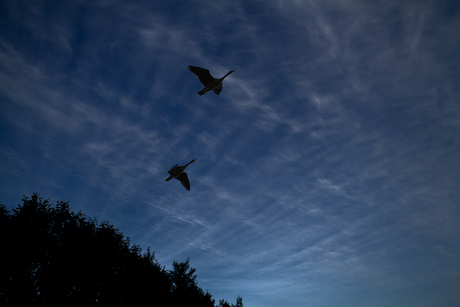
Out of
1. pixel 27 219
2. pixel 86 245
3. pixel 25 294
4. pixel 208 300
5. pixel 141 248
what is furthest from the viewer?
pixel 208 300

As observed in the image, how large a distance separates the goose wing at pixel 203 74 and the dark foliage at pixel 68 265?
19.4 m

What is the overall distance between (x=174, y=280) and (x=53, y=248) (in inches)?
540

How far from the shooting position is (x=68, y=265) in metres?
19.6

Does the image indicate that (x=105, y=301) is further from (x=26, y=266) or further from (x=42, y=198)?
(x=42, y=198)

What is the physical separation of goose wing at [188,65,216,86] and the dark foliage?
63.7 feet

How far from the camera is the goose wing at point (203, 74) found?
1129 centimetres

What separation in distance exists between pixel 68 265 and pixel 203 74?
2039cm

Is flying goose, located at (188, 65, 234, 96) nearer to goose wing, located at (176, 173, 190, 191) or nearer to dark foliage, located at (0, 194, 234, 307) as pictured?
goose wing, located at (176, 173, 190, 191)

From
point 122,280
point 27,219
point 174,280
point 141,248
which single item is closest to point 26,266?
point 27,219

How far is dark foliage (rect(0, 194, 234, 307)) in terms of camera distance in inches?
706

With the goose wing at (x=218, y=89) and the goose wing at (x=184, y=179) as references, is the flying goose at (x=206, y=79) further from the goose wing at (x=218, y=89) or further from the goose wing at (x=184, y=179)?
the goose wing at (x=184, y=179)

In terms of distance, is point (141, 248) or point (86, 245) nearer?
point (86, 245)

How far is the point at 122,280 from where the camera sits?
21.7 meters

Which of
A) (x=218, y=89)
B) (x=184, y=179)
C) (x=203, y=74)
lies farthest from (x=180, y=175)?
(x=203, y=74)
